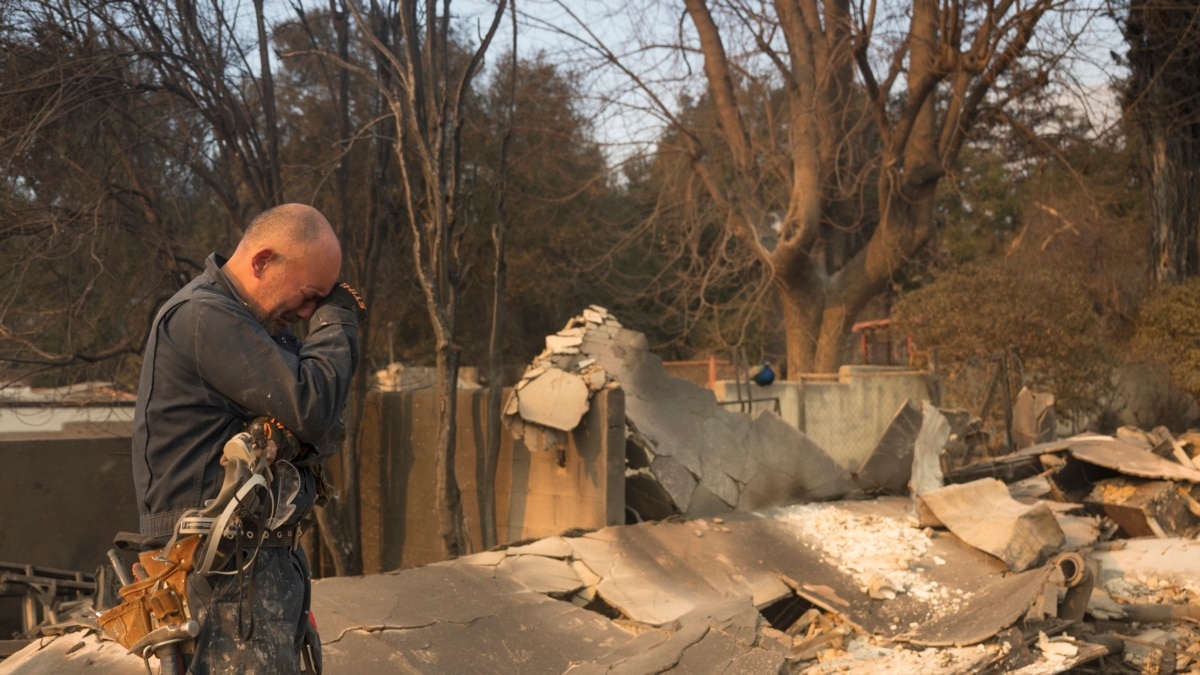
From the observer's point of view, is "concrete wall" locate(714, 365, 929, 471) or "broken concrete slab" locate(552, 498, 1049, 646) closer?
"broken concrete slab" locate(552, 498, 1049, 646)

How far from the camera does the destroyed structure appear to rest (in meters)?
4.82

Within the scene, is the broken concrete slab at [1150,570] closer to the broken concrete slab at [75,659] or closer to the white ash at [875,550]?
the white ash at [875,550]

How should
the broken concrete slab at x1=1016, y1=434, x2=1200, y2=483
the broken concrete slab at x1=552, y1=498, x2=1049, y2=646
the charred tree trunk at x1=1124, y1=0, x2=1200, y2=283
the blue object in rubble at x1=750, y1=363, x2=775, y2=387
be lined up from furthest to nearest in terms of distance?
the charred tree trunk at x1=1124, y1=0, x2=1200, y2=283, the blue object in rubble at x1=750, y1=363, x2=775, y2=387, the broken concrete slab at x1=1016, y1=434, x2=1200, y2=483, the broken concrete slab at x1=552, y1=498, x2=1049, y2=646

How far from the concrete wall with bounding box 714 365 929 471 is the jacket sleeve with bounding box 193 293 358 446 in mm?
10919

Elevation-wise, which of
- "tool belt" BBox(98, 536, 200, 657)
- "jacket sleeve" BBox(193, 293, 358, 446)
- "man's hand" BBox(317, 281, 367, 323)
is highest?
"man's hand" BBox(317, 281, 367, 323)

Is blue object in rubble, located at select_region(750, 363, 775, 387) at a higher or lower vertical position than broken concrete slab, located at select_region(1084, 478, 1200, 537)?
higher

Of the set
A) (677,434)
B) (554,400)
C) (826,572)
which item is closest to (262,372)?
(554,400)

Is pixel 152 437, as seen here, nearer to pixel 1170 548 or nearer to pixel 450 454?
pixel 450 454

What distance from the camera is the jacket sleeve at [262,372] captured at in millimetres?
2500

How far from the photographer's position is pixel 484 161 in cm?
1725

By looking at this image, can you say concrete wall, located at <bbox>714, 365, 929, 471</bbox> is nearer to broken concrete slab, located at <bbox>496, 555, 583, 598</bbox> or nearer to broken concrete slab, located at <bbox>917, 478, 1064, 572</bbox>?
broken concrete slab, located at <bbox>917, 478, 1064, 572</bbox>

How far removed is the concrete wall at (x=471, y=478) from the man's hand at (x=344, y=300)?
14.1ft

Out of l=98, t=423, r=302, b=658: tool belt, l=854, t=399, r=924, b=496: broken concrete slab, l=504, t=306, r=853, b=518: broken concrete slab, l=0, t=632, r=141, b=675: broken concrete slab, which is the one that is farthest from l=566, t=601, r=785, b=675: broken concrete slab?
l=854, t=399, r=924, b=496: broken concrete slab

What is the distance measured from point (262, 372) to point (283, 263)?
0.34 metres
